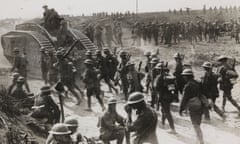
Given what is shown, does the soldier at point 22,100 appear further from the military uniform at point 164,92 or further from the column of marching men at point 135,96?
the military uniform at point 164,92

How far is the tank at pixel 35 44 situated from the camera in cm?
1480

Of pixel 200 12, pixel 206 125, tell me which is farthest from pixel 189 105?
pixel 200 12

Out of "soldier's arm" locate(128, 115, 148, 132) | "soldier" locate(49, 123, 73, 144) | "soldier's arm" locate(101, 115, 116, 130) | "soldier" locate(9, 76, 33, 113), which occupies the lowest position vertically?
"soldier" locate(9, 76, 33, 113)

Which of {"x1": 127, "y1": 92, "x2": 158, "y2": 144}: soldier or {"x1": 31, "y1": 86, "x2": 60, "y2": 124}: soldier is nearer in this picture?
{"x1": 127, "y1": 92, "x2": 158, "y2": 144}: soldier

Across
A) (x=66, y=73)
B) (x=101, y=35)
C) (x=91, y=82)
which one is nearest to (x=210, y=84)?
(x=91, y=82)

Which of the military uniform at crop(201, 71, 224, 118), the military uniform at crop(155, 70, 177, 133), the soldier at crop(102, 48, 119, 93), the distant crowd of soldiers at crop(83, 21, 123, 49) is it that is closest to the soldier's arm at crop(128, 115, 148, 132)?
the military uniform at crop(155, 70, 177, 133)

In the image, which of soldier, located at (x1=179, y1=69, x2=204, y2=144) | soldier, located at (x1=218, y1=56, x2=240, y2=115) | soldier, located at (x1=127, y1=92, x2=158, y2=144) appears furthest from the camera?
soldier, located at (x1=218, y1=56, x2=240, y2=115)

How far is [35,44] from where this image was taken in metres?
14.9

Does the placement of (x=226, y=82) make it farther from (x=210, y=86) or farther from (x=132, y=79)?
(x=132, y=79)

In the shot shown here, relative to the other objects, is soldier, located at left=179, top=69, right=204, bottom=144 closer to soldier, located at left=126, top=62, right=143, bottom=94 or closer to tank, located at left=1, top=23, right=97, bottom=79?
soldier, located at left=126, top=62, right=143, bottom=94

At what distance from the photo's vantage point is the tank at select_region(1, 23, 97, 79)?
48.5 feet

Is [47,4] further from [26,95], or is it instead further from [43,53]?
[26,95]

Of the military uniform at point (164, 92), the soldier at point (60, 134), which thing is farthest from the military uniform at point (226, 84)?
the soldier at point (60, 134)

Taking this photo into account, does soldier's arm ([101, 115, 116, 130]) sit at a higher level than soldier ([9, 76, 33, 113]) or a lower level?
higher
